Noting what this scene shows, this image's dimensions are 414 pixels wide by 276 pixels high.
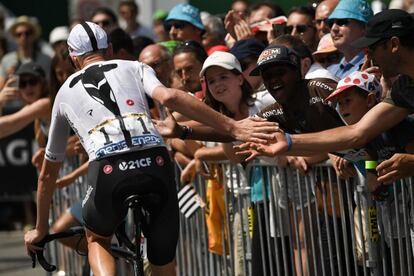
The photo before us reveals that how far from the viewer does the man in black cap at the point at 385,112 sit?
7.29 m

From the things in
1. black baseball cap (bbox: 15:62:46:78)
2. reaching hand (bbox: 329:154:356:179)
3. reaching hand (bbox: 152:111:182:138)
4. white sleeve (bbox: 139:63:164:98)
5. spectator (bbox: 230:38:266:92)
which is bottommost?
reaching hand (bbox: 329:154:356:179)

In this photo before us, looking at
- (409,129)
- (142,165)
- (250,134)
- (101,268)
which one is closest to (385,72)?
(409,129)

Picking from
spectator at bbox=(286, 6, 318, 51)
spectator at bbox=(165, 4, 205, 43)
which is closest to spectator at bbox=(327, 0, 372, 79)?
spectator at bbox=(286, 6, 318, 51)

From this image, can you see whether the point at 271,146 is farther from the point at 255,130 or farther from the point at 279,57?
the point at 279,57

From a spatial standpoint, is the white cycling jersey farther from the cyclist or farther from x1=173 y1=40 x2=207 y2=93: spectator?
x1=173 y1=40 x2=207 y2=93: spectator

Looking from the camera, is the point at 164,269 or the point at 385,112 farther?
the point at 164,269

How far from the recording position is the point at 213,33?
502 inches

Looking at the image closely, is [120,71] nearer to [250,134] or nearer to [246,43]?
[250,134]

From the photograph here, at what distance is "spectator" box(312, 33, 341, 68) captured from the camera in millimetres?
10047

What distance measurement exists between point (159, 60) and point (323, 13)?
4.77ft

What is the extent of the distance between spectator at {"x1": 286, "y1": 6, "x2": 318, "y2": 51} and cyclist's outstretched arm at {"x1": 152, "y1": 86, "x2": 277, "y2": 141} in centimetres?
342

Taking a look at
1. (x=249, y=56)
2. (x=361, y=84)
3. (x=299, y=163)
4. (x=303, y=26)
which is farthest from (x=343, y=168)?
(x=303, y=26)

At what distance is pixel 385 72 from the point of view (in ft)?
24.8

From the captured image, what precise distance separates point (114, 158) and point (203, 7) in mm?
10826
